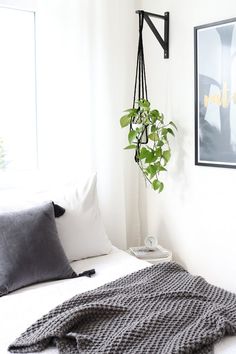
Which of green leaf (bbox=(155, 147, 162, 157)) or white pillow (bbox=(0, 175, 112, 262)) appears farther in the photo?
green leaf (bbox=(155, 147, 162, 157))

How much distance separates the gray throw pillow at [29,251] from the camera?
184 centimetres

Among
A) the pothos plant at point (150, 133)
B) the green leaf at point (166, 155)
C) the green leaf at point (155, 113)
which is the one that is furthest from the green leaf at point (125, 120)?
the green leaf at point (166, 155)

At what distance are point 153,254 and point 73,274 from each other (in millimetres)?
686

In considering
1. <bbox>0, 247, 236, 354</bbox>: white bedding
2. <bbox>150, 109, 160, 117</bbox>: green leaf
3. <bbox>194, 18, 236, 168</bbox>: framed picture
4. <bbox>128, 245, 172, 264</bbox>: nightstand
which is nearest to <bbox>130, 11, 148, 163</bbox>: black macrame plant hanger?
<bbox>150, 109, 160, 117</bbox>: green leaf

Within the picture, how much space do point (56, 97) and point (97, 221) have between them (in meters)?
0.77

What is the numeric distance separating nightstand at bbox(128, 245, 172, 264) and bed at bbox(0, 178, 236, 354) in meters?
0.21

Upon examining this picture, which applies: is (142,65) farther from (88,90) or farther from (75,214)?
(75,214)

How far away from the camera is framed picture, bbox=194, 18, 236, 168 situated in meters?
2.22

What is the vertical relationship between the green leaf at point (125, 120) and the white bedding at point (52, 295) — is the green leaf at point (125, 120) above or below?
above

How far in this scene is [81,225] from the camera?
2252 millimetres

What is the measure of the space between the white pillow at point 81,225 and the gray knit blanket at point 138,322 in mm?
538

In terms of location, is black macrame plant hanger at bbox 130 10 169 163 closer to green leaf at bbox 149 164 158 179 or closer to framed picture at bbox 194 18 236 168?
green leaf at bbox 149 164 158 179

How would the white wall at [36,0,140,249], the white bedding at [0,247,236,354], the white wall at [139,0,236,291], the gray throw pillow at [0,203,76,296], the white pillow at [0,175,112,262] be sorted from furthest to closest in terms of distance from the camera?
the white wall at [36,0,140,249] < the white wall at [139,0,236,291] < the white pillow at [0,175,112,262] < the gray throw pillow at [0,203,76,296] < the white bedding at [0,247,236,354]

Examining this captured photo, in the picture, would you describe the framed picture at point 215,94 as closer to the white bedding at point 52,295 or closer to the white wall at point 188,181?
the white wall at point 188,181
